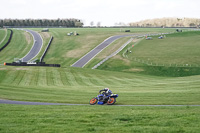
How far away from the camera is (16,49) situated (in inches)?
4498

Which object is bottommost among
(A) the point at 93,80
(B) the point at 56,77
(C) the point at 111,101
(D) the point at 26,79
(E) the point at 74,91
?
(A) the point at 93,80

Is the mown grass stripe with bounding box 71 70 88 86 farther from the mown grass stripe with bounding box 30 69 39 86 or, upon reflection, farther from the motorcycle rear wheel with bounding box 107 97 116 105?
the motorcycle rear wheel with bounding box 107 97 116 105

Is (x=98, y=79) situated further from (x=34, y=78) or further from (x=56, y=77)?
(x=34, y=78)

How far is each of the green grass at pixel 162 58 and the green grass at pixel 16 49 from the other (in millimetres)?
36869

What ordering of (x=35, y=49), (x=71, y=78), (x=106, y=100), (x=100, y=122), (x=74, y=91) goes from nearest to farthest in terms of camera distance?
(x=100, y=122) → (x=106, y=100) → (x=74, y=91) → (x=71, y=78) → (x=35, y=49)

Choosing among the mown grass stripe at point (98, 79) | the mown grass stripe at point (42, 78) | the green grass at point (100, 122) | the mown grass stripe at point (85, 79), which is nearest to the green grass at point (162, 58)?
the mown grass stripe at point (98, 79)

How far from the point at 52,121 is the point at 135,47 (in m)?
86.8

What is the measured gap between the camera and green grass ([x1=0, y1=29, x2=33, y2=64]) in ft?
338

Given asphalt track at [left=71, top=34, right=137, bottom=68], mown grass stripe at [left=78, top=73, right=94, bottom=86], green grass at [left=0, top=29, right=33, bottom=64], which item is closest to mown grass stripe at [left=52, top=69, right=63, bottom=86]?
mown grass stripe at [left=78, top=73, right=94, bottom=86]

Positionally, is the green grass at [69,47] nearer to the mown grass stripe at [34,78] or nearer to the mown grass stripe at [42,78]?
the mown grass stripe at [42,78]

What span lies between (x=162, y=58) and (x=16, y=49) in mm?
58778

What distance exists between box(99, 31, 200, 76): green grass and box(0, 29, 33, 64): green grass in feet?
121

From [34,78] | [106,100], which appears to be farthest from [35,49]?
[106,100]

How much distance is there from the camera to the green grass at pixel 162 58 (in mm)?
74312
